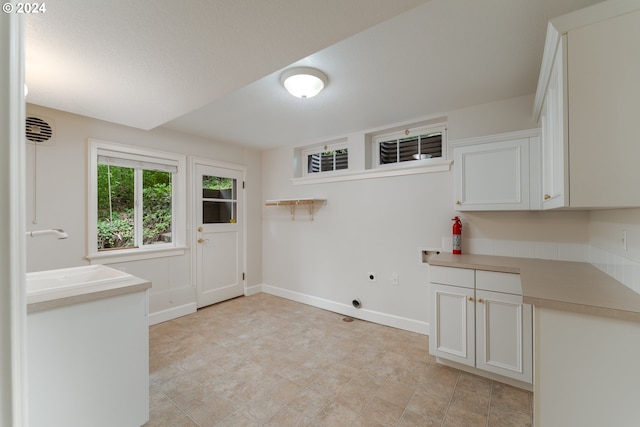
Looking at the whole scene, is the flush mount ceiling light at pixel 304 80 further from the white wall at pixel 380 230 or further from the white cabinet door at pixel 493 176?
the white wall at pixel 380 230

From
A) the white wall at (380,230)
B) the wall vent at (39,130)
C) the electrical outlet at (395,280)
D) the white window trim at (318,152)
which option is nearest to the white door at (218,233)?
the white wall at (380,230)

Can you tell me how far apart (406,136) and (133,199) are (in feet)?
10.5

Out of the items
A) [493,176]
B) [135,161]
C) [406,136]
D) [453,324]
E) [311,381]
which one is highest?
[406,136]

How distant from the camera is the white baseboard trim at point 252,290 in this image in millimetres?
4227

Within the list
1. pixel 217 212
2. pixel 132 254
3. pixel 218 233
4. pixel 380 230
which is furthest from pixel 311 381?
pixel 217 212

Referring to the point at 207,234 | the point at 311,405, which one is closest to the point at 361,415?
the point at 311,405

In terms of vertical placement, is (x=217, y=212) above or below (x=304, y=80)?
below

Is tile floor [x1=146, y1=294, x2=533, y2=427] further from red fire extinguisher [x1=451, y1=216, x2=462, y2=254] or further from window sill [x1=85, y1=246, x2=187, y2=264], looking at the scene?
red fire extinguisher [x1=451, y1=216, x2=462, y2=254]

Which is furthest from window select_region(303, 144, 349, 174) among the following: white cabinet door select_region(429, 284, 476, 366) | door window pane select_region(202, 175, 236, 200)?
white cabinet door select_region(429, 284, 476, 366)

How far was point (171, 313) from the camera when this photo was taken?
3330 millimetres

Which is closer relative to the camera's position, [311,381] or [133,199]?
[311,381]

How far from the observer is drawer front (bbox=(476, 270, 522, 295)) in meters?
1.98

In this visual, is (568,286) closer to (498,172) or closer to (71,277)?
(498,172)

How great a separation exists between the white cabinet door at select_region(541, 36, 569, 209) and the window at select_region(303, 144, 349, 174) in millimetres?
2130
